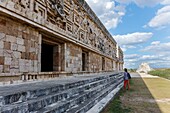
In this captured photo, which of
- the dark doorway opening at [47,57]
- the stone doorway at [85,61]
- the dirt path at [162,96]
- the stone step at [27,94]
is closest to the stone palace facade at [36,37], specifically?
the dark doorway opening at [47,57]

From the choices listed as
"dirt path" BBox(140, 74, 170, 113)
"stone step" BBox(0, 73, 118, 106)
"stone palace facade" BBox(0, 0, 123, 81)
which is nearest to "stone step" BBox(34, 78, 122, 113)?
"stone step" BBox(0, 73, 118, 106)

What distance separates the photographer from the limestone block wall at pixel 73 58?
630cm

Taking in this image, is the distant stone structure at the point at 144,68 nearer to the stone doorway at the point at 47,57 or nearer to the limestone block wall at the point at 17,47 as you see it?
the stone doorway at the point at 47,57

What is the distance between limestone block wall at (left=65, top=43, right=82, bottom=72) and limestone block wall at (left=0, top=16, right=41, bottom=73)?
2042 mm

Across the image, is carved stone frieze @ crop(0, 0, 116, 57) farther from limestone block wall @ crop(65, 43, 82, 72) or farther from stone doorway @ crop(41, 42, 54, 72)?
stone doorway @ crop(41, 42, 54, 72)

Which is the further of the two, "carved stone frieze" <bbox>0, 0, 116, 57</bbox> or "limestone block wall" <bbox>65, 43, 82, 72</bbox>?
"limestone block wall" <bbox>65, 43, 82, 72</bbox>

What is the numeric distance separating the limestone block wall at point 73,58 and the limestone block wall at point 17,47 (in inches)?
80.4

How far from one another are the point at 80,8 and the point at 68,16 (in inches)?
71.0

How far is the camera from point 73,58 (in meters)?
6.88

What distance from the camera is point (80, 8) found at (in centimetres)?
791

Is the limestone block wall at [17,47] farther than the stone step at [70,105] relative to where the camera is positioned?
Yes

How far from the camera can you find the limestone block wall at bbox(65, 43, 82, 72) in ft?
20.7

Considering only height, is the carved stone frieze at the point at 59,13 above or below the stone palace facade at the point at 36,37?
above

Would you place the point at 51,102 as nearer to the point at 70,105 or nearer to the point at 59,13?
the point at 70,105
